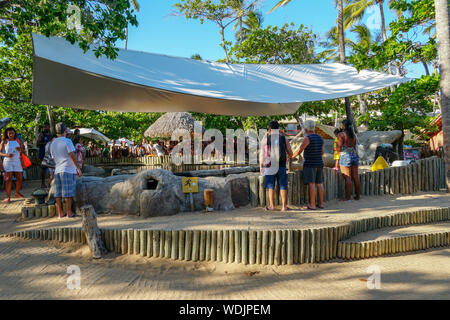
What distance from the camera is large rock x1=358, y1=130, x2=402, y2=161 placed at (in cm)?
1005

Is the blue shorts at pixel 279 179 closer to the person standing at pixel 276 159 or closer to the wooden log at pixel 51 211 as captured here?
the person standing at pixel 276 159

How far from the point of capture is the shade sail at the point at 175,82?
4859mm

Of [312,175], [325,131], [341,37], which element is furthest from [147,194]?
[341,37]

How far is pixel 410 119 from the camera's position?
8164mm

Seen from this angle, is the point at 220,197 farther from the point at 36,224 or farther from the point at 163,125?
the point at 163,125

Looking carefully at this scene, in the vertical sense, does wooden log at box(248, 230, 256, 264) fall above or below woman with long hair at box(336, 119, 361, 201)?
below

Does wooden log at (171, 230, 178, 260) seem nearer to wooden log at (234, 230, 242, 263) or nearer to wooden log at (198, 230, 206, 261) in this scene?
wooden log at (198, 230, 206, 261)

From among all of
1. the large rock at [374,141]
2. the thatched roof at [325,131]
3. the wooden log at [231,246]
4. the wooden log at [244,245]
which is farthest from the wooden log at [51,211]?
the large rock at [374,141]

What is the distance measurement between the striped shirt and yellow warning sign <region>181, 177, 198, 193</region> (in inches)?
63.3

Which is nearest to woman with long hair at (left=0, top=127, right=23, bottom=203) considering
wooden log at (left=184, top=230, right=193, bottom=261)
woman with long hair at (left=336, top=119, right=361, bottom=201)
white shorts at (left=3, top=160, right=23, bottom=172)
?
white shorts at (left=3, top=160, right=23, bottom=172)

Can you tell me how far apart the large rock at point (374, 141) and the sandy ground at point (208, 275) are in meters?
6.98

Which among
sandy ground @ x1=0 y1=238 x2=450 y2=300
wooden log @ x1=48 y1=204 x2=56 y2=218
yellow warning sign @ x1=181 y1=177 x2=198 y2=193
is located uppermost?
yellow warning sign @ x1=181 y1=177 x2=198 y2=193
